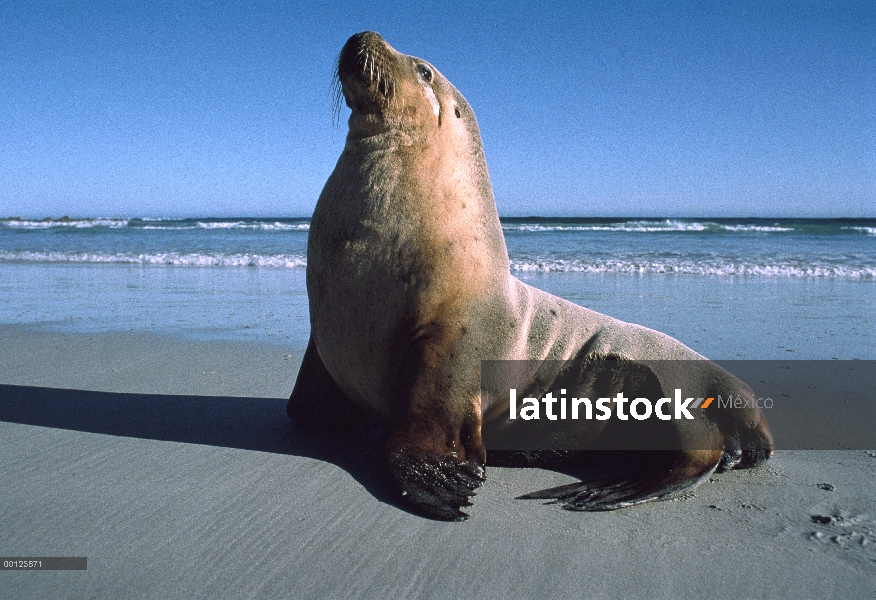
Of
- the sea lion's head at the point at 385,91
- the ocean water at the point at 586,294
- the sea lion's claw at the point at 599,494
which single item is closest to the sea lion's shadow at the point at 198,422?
the sea lion's claw at the point at 599,494

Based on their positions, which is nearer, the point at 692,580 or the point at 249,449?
the point at 692,580

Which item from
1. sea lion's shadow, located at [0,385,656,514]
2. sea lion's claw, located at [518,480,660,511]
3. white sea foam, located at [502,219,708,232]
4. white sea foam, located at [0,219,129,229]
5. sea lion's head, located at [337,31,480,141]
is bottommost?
sea lion's claw, located at [518,480,660,511]

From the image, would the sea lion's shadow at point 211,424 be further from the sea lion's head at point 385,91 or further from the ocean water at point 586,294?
the ocean water at point 586,294

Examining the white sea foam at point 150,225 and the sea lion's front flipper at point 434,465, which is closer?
the sea lion's front flipper at point 434,465

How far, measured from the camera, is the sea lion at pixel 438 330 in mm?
2898

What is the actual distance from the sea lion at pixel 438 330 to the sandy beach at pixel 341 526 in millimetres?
164

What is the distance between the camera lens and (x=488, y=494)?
2908 mm

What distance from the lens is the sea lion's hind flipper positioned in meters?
3.55

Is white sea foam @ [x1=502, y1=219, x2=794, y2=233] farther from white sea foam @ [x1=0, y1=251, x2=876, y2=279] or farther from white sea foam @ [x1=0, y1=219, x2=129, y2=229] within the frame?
white sea foam @ [x1=0, y1=219, x2=129, y2=229]

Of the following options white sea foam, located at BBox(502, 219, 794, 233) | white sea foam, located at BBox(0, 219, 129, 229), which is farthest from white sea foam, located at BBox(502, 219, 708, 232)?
white sea foam, located at BBox(0, 219, 129, 229)

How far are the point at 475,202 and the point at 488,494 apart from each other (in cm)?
132

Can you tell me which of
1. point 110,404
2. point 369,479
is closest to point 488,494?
point 369,479

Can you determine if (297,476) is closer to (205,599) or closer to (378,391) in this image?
(378,391)

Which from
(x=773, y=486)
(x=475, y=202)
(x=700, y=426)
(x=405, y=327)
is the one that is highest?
(x=475, y=202)
